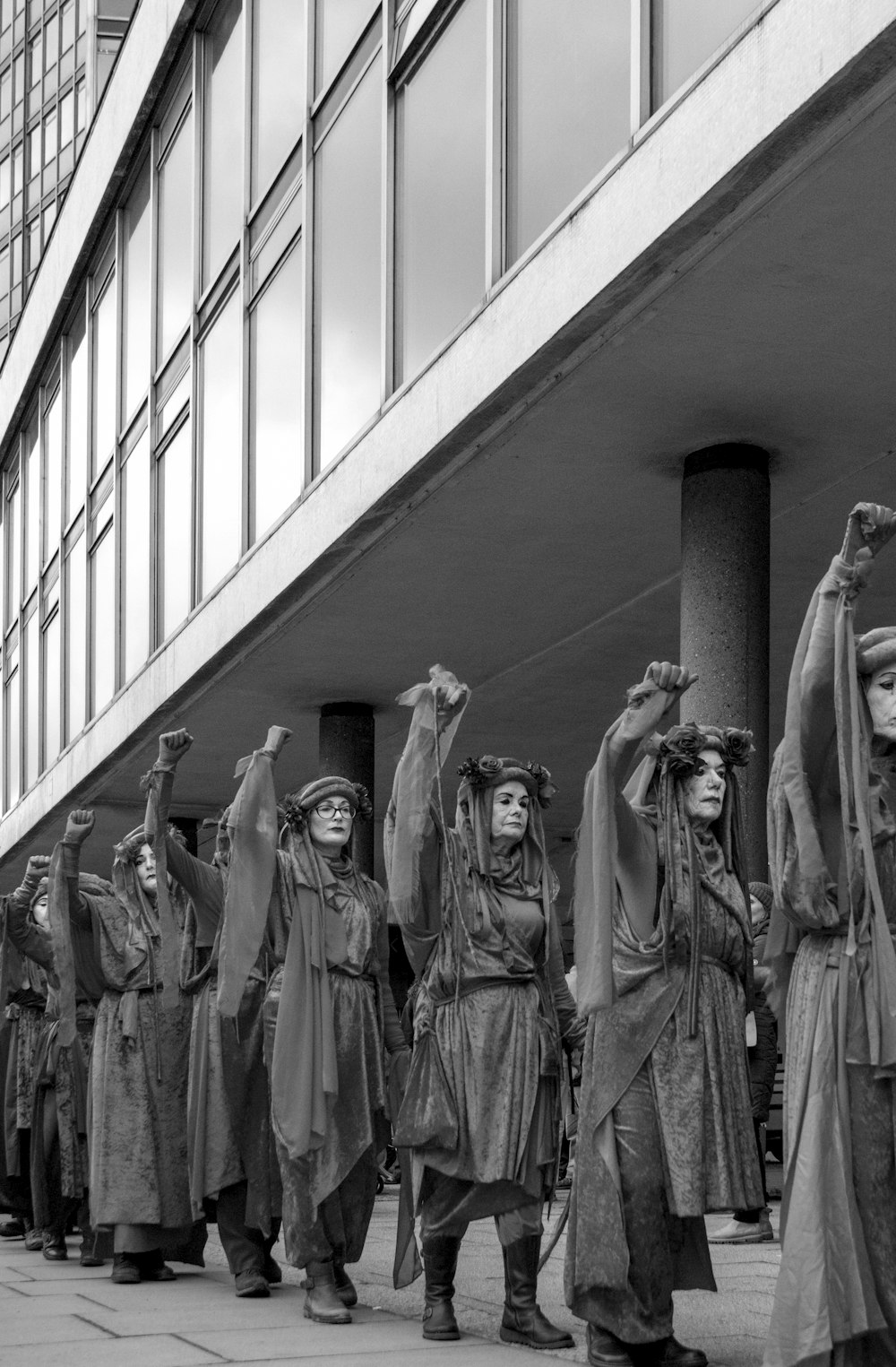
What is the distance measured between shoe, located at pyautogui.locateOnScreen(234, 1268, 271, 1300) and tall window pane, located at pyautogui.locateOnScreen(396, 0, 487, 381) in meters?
5.26

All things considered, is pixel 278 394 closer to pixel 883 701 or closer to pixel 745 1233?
pixel 745 1233

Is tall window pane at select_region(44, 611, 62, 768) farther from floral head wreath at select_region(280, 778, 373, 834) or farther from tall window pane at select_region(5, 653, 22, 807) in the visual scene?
floral head wreath at select_region(280, 778, 373, 834)

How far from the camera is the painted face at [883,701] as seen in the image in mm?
5270

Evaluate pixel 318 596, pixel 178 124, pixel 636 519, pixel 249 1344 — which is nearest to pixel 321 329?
pixel 318 596

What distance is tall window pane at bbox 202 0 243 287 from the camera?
54.2 ft

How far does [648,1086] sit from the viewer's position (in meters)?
6.15

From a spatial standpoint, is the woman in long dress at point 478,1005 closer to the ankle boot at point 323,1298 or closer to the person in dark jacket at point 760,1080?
the ankle boot at point 323,1298

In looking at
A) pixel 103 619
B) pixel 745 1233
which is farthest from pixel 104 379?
pixel 745 1233

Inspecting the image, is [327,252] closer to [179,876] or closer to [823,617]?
[179,876]

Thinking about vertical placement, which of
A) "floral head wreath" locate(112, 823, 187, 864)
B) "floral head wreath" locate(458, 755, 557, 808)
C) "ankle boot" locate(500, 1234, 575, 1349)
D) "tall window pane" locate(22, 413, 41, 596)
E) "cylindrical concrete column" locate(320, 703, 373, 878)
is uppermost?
"tall window pane" locate(22, 413, 41, 596)

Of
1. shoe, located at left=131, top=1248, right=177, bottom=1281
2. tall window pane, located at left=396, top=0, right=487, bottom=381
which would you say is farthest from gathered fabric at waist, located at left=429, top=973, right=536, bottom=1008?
tall window pane, located at left=396, top=0, right=487, bottom=381

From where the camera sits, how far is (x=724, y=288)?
8.73 m

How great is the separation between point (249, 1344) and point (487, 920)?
161cm

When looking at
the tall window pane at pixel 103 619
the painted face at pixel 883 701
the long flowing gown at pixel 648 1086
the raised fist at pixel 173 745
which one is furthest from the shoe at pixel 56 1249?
the tall window pane at pixel 103 619
